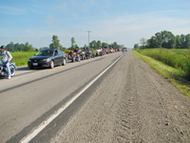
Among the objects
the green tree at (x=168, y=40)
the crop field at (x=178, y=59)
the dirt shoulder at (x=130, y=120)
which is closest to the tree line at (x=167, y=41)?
the green tree at (x=168, y=40)

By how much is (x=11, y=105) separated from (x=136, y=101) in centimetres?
373

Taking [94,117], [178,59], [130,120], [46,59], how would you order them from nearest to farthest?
[130,120]
[94,117]
[46,59]
[178,59]

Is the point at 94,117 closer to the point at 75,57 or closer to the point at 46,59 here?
the point at 46,59

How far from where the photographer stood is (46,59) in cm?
1510

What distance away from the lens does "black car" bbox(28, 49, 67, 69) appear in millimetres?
14883

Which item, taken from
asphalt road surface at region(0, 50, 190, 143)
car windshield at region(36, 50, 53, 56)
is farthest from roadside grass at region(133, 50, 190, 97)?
car windshield at region(36, 50, 53, 56)

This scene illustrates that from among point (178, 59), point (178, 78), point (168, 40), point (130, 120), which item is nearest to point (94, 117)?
point (130, 120)

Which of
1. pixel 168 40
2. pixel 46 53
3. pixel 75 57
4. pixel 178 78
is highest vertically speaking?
pixel 168 40

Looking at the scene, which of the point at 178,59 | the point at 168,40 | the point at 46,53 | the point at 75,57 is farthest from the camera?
the point at 168,40

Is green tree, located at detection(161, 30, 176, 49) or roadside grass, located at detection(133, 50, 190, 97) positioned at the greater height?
green tree, located at detection(161, 30, 176, 49)

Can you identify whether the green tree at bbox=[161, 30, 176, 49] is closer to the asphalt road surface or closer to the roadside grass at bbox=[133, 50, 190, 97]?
the roadside grass at bbox=[133, 50, 190, 97]

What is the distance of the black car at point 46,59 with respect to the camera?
14883 millimetres

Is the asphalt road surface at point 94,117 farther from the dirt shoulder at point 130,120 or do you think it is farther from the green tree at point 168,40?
the green tree at point 168,40

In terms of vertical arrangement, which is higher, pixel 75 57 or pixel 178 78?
pixel 75 57
